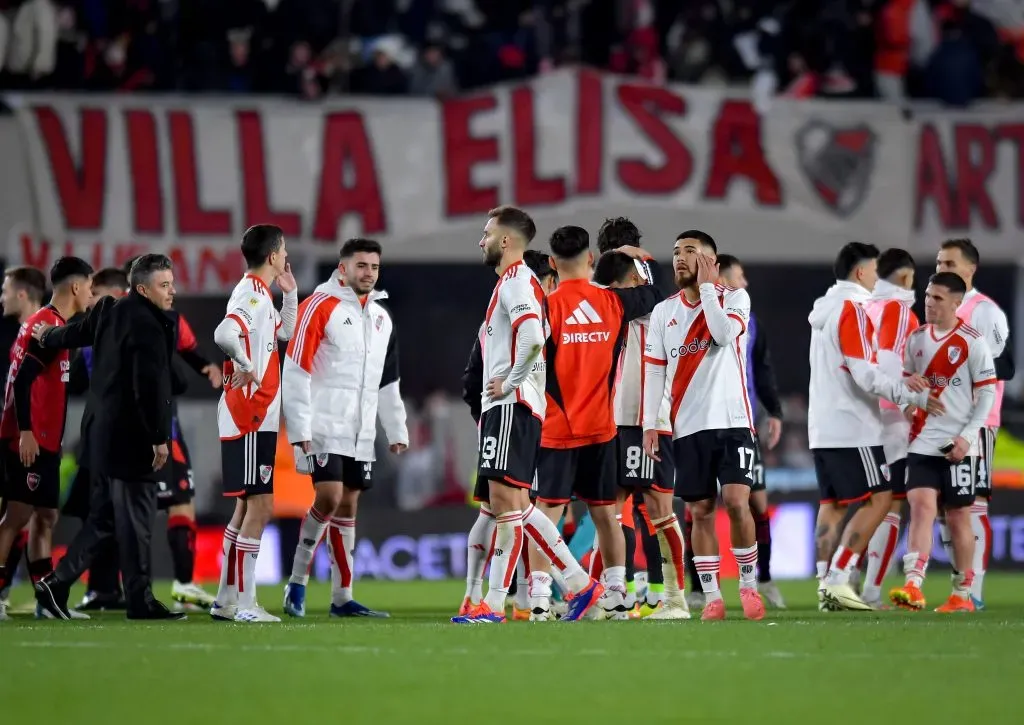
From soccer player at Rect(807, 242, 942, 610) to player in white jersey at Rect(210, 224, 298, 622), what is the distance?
145 inches

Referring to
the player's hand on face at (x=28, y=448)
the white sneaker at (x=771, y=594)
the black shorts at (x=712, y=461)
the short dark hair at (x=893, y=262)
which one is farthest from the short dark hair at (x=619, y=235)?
the player's hand on face at (x=28, y=448)

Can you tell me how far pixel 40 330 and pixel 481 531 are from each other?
302 centimetres

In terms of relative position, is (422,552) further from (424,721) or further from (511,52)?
(424,721)

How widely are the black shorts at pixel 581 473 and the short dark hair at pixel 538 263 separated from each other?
1361 mm

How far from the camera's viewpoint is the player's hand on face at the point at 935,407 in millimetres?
10797

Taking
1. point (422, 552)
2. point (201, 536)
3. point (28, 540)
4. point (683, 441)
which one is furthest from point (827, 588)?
point (201, 536)

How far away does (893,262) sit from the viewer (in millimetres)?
11508

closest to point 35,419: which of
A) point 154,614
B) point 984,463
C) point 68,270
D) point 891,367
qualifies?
point 68,270

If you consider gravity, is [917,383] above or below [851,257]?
below

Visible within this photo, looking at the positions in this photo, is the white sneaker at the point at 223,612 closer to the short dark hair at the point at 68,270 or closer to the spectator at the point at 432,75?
the short dark hair at the point at 68,270

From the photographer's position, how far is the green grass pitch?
18.4 ft

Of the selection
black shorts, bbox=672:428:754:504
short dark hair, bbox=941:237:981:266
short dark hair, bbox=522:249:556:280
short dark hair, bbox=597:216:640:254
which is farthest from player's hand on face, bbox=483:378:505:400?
short dark hair, bbox=941:237:981:266

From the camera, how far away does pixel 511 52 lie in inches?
830

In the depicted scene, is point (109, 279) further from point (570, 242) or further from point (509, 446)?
point (509, 446)
